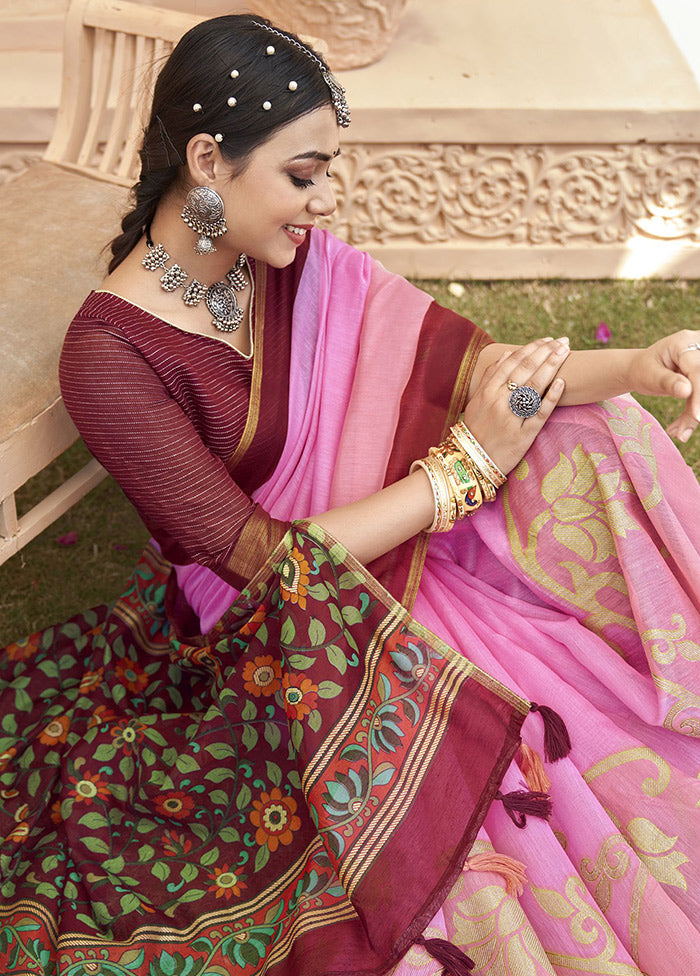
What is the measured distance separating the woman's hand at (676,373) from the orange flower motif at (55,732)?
118cm

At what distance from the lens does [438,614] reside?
1.65m

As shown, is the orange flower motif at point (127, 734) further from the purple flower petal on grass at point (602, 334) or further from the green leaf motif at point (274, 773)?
the purple flower petal on grass at point (602, 334)

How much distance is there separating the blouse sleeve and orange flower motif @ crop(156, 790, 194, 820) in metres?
0.37

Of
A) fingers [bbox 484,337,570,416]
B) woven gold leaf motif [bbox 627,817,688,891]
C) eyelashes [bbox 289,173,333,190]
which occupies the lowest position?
woven gold leaf motif [bbox 627,817,688,891]

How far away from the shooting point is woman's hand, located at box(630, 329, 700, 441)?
1.45 metres

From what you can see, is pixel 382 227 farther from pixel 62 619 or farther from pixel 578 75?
pixel 62 619

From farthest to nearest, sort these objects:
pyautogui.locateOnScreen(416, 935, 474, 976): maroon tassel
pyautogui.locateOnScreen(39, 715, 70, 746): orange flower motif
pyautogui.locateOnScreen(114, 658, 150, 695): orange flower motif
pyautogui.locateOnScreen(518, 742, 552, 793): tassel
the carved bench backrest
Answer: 1. the carved bench backrest
2. pyautogui.locateOnScreen(114, 658, 150, 695): orange flower motif
3. pyautogui.locateOnScreen(39, 715, 70, 746): orange flower motif
4. pyautogui.locateOnScreen(518, 742, 552, 793): tassel
5. pyautogui.locateOnScreen(416, 935, 474, 976): maroon tassel

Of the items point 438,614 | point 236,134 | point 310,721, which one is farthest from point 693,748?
point 236,134

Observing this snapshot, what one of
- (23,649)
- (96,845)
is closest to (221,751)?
(96,845)

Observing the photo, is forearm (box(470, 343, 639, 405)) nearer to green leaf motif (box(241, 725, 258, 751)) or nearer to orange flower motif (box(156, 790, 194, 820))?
green leaf motif (box(241, 725, 258, 751))

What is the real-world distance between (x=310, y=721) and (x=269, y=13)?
242 centimetres

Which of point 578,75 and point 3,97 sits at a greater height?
point 578,75

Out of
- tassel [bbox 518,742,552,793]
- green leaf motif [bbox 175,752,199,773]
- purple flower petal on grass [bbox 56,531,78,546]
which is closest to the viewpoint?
tassel [bbox 518,742,552,793]

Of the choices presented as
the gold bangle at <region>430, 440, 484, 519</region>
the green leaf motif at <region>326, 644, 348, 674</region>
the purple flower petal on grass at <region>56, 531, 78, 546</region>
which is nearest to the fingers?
the gold bangle at <region>430, 440, 484, 519</region>
